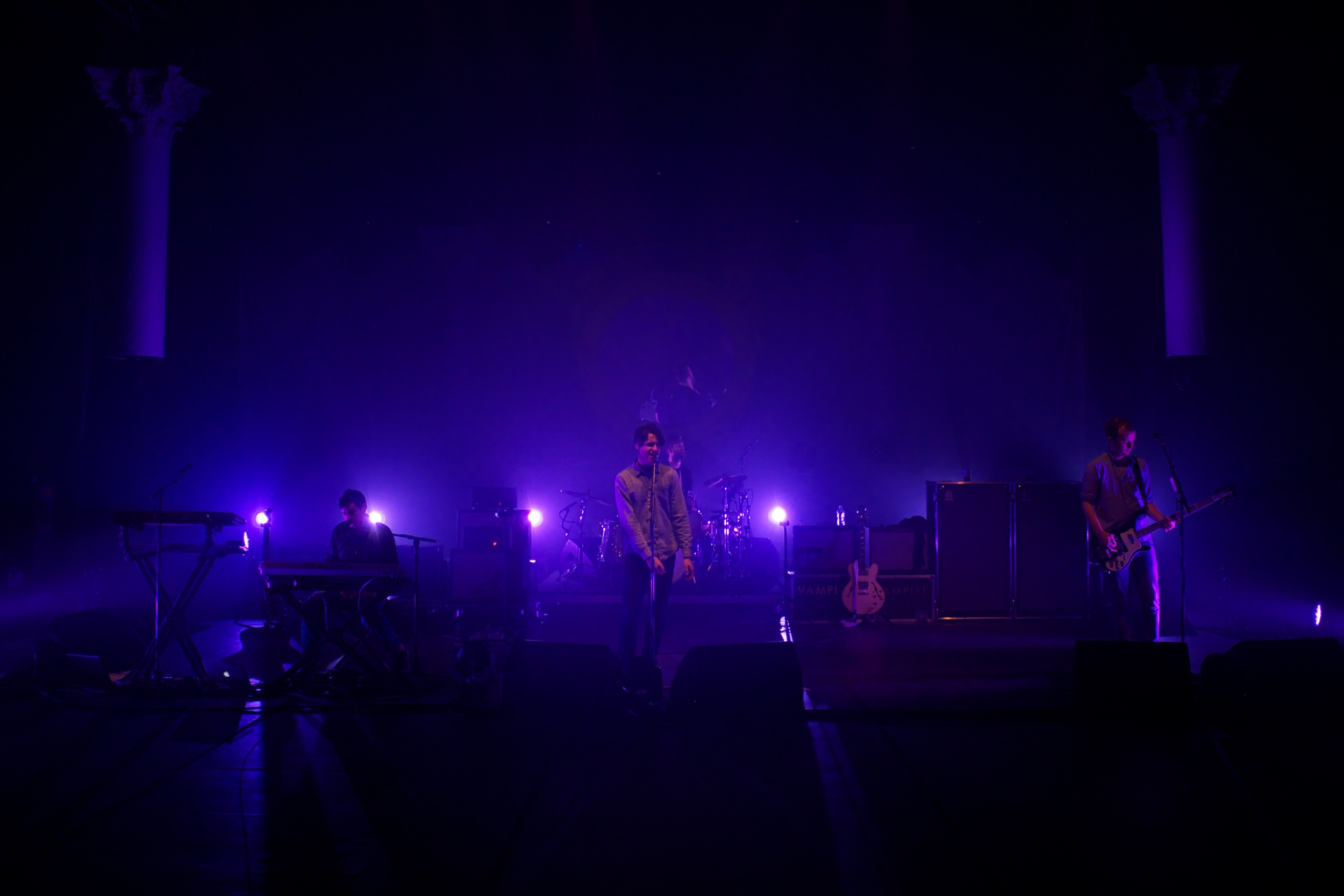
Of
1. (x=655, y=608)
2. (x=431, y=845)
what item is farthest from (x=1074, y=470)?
(x=431, y=845)

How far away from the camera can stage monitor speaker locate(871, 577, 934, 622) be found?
27.3ft

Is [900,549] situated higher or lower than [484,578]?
higher

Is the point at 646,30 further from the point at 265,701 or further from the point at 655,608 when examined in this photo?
the point at 265,701

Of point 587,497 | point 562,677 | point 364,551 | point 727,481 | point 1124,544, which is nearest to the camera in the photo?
point 562,677

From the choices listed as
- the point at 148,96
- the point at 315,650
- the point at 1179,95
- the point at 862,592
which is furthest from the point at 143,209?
the point at 1179,95

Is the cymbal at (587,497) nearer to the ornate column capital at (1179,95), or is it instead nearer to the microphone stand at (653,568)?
the microphone stand at (653,568)

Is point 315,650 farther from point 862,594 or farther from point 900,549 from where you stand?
point 900,549

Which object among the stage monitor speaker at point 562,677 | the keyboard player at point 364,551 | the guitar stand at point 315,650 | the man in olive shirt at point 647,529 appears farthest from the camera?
the keyboard player at point 364,551

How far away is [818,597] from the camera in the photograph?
8.21m

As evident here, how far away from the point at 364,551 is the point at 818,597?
15.2 ft

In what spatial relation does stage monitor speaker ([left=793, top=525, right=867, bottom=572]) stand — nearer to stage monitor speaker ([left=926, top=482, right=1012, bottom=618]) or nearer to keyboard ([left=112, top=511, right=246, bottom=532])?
stage monitor speaker ([left=926, top=482, right=1012, bottom=618])

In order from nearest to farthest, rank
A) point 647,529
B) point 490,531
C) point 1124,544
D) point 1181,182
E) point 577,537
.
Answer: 1. point 647,529
2. point 1124,544
3. point 1181,182
4. point 490,531
5. point 577,537

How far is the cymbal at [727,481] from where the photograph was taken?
8984 millimetres

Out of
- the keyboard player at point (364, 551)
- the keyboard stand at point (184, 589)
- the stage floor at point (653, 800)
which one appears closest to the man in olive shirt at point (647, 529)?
the stage floor at point (653, 800)
